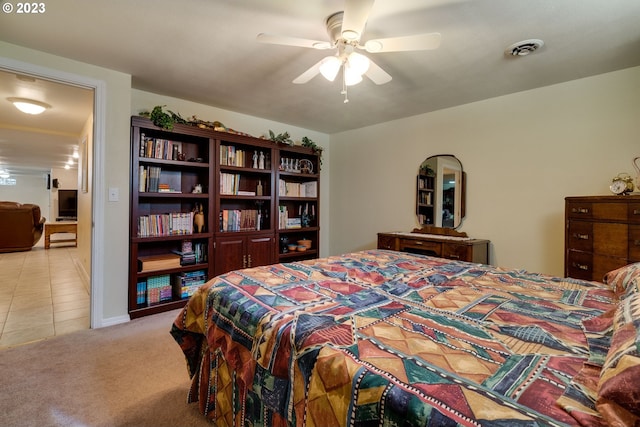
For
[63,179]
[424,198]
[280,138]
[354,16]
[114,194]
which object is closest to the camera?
[354,16]

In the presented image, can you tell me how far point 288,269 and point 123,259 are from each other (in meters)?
1.94

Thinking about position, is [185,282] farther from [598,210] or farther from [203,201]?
[598,210]

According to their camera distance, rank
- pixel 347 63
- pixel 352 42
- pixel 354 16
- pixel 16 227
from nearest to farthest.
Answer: pixel 354 16
pixel 352 42
pixel 347 63
pixel 16 227

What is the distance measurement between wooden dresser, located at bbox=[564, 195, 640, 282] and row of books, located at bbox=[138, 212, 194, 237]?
3.67 m

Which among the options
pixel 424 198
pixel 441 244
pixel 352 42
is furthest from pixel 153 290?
pixel 424 198

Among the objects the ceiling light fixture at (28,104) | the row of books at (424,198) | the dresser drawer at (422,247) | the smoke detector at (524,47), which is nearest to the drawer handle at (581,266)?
the dresser drawer at (422,247)

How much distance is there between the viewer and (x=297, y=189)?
4.43 meters

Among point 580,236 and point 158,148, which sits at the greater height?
point 158,148

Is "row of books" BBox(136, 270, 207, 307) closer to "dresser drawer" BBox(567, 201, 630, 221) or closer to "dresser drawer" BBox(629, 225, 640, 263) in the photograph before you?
"dresser drawer" BBox(567, 201, 630, 221)

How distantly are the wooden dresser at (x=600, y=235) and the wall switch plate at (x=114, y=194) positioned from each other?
157 inches

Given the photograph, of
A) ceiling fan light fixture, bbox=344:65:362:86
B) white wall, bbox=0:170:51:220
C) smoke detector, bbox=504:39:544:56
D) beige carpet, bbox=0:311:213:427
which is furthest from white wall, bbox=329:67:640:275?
white wall, bbox=0:170:51:220

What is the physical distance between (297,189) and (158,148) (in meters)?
1.98

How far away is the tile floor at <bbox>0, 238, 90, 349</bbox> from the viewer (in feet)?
8.32

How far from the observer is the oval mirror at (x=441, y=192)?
3432 millimetres
